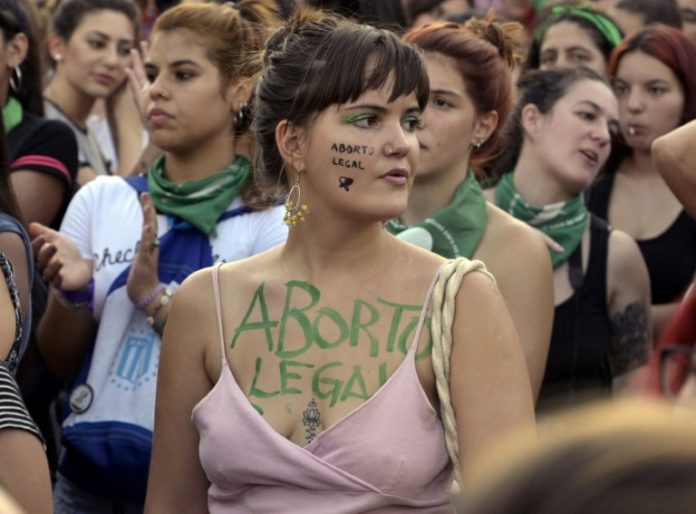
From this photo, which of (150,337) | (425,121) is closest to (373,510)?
(150,337)

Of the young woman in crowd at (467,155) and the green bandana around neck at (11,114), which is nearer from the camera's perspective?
the young woman in crowd at (467,155)

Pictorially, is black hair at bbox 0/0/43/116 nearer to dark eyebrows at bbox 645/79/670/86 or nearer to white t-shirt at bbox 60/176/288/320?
white t-shirt at bbox 60/176/288/320

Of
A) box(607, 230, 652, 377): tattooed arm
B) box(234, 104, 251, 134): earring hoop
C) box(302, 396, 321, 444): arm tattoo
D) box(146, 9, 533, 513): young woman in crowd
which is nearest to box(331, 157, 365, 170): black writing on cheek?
box(146, 9, 533, 513): young woman in crowd

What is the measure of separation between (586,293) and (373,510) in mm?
2184

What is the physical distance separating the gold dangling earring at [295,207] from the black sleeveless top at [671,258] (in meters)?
2.45

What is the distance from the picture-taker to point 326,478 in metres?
2.97

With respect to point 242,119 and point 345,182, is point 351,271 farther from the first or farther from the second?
point 242,119

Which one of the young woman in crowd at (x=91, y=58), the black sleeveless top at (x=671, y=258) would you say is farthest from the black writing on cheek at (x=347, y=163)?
the young woman in crowd at (x=91, y=58)

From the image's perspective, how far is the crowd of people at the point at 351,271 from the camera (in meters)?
2.95

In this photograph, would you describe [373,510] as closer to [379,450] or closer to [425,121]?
[379,450]

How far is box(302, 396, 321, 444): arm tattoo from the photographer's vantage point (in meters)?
3.04

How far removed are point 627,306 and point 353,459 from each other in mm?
2305

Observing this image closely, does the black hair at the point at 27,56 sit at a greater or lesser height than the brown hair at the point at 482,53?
lesser

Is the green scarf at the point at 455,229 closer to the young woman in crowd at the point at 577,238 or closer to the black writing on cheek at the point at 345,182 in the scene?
the young woman in crowd at the point at 577,238
